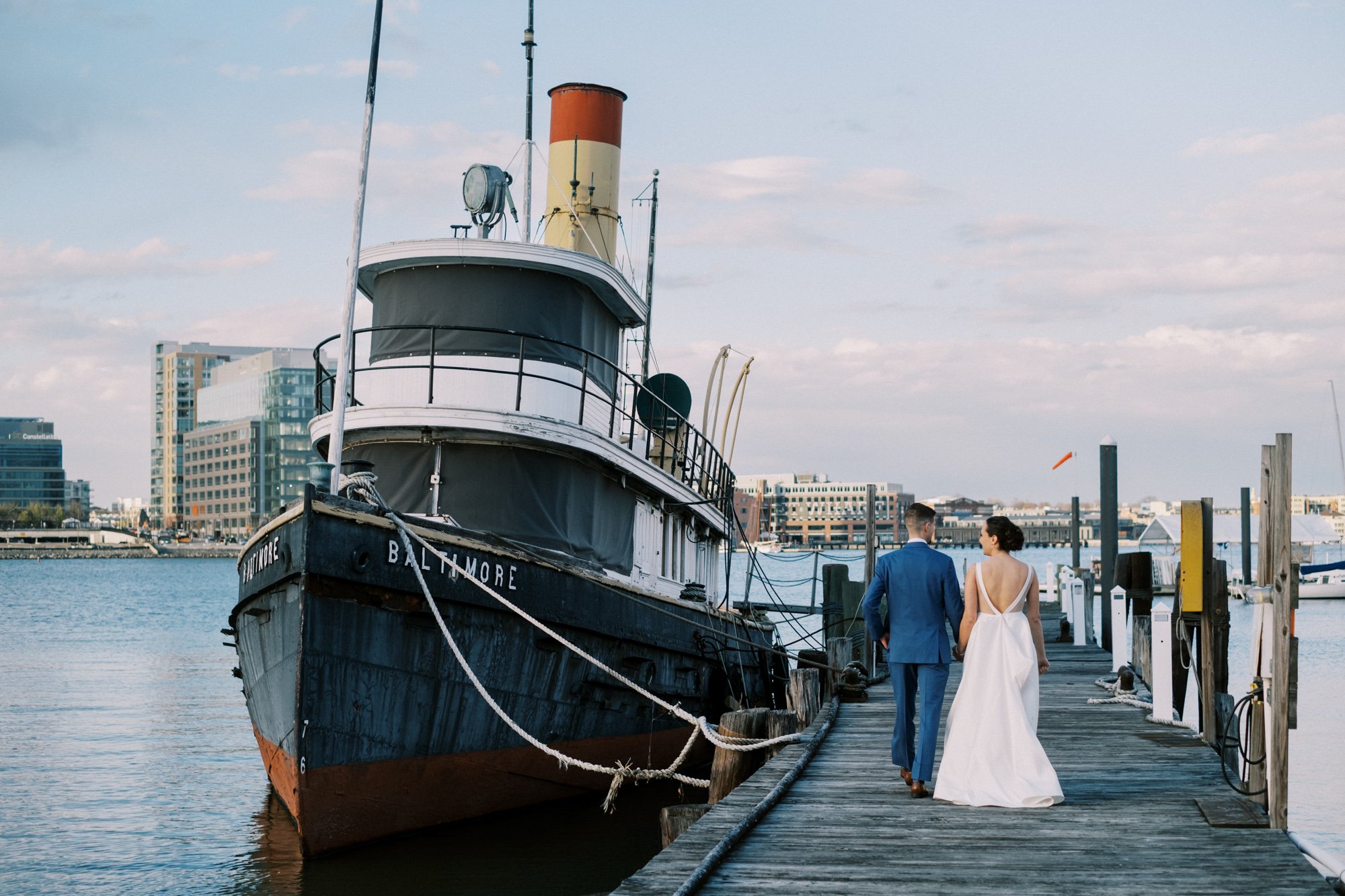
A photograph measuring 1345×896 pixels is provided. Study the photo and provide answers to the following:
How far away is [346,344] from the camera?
34.9ft

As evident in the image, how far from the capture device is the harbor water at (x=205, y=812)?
38.3 ft

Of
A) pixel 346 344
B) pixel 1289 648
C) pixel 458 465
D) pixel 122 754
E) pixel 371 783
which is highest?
pixel 346 344

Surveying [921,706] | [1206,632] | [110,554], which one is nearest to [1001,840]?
[921,706]

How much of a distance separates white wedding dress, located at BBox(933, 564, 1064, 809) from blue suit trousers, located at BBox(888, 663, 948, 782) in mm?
282

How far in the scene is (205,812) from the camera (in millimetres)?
16094

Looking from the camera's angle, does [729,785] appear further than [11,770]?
No

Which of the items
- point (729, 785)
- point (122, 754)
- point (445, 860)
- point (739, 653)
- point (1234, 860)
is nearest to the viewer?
point (1234, 860)

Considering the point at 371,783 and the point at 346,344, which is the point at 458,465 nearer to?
the point at 346,344

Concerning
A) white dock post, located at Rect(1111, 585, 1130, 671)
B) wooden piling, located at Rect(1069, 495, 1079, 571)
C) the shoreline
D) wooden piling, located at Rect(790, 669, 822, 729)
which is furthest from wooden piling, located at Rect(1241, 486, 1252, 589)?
the shoreline

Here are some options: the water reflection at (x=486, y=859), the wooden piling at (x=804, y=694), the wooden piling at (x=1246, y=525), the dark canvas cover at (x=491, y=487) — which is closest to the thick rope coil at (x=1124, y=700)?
the wooden piling at (x=804, y=694)

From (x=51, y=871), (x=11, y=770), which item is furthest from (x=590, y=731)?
(x=11, y=770)

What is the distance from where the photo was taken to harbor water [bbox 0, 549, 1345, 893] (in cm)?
1169

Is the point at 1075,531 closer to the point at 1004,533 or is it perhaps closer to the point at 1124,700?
the point at 1124,700

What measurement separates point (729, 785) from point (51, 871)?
7345 mm
